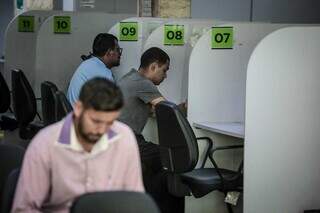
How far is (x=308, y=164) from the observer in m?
3.34

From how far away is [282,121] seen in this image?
3.29 m

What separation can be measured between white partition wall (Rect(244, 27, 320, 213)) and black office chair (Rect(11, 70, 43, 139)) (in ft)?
6.34

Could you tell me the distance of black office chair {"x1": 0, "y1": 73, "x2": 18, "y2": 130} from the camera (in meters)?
5.16

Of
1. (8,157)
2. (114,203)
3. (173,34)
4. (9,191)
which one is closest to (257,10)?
(173,34)

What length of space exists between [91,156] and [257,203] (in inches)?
64.0

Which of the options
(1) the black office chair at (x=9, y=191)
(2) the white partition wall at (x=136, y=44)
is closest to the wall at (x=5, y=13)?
(2) the white partition wall at (x=136, y=44)

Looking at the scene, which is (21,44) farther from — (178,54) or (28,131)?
(178,54)

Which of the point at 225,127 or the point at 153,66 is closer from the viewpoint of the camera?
the point at 225,127

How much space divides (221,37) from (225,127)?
0.57 meters

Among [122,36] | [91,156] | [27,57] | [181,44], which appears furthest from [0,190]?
[27,57]

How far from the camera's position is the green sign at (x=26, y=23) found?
5285 mm

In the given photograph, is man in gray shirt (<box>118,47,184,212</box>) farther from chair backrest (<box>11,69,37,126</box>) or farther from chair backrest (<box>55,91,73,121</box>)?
chair backrest (<box>11,69,37,126</box>)

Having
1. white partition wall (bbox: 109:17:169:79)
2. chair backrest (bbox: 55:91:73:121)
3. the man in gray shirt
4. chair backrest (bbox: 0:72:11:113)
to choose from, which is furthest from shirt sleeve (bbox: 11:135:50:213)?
chair backrest (bbox: 0:72:11:113)

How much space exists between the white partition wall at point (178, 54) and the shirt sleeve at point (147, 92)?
0.53 m
